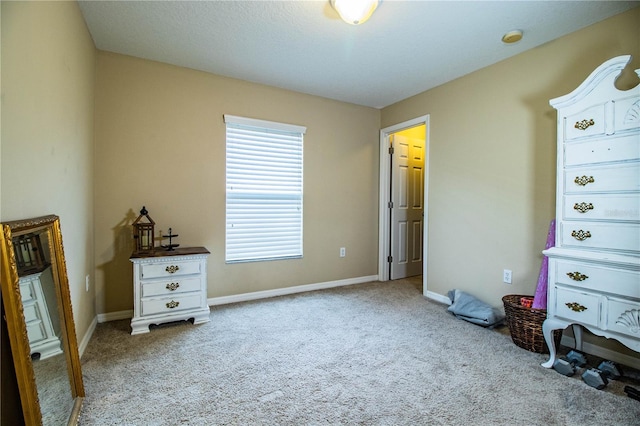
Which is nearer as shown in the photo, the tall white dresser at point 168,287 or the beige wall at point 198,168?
the tall white dresser at point 168,287

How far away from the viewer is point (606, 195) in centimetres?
189

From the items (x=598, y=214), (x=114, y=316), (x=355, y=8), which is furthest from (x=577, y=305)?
(x=114, y=316)

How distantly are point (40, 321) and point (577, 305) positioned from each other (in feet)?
9.62

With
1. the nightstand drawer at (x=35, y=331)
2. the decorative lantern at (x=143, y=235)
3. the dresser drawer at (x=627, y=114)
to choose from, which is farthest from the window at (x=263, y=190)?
the dresser drawer at (x=627, y=114)

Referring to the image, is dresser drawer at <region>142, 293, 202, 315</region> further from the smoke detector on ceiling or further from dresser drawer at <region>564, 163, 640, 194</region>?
the smoke detector on ceiling

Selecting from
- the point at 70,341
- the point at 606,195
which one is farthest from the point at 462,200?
the point at 70,341

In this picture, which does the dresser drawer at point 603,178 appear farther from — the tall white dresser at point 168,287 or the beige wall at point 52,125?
the beige wall at point 52,125

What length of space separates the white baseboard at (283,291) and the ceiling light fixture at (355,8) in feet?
9.33

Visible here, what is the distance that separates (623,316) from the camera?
178 cm

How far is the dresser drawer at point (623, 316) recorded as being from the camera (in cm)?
173

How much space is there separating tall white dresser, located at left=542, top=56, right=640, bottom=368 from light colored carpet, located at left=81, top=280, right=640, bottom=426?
16.8 inches

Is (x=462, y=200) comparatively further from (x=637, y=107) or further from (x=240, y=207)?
(x=240, y=207)

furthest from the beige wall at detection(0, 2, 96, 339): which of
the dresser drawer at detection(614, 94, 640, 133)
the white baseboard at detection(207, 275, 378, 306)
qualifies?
the dresser drawer at detection(614, 94, 640, 133)

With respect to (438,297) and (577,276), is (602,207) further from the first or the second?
(438,297)
